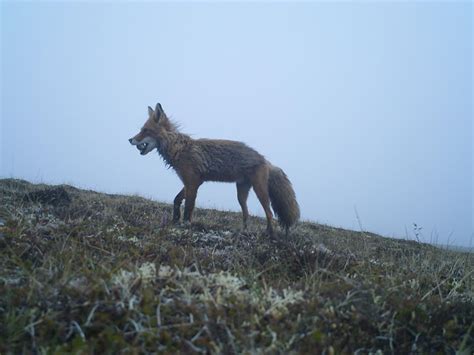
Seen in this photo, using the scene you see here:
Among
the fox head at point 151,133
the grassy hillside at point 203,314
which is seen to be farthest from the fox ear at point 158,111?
the grassy hillside at point 203,314

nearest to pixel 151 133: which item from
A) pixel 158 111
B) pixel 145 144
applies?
pixel 145 144

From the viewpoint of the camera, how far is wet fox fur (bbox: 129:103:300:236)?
26.0 ft

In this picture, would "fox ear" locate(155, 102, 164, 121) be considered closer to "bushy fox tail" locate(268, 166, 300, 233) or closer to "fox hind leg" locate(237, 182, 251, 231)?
"fox hind leg" locate(237, 182, 251, 231)

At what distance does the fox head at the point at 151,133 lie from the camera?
8.62m

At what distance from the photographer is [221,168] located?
8164mm

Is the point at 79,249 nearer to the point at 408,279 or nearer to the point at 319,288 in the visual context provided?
the point at 319,288

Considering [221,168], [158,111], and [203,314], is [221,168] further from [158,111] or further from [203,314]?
[203,314]

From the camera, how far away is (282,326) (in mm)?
2285

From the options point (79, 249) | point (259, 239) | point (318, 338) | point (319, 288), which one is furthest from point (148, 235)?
point (318, 338)

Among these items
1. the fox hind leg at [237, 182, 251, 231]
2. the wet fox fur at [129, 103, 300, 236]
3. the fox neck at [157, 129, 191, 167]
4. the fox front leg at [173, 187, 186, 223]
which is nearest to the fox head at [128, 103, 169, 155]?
the wet fox fur at [129, 103, 300, 236]

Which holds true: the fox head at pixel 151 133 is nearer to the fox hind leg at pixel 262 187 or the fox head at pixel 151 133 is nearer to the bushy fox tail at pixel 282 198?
the fox hind leg at pixel 262 187

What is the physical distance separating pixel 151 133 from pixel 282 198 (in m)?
3.15

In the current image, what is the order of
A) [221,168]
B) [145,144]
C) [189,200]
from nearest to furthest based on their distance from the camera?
1. [189,200]
2. [221,168]
3. [145,144]

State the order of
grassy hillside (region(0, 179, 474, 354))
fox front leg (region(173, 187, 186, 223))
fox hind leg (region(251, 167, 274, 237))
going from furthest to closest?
fox hind leg (region(251, 167, 274, 237)) → fox front leg (region(173, 187, 186, 223)) → grassy hillside (region(0, 179, 474, 354))
